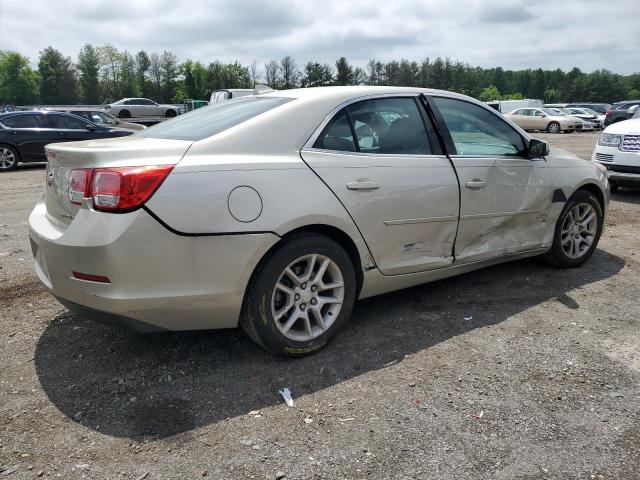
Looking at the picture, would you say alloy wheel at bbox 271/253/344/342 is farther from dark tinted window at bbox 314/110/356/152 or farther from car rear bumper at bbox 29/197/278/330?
dark tinted window at bbox 314/110/356/152

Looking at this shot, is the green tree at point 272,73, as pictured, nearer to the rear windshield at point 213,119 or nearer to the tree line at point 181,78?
the tree line at point 181,78

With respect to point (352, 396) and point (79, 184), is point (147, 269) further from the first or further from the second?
point (352, 396)

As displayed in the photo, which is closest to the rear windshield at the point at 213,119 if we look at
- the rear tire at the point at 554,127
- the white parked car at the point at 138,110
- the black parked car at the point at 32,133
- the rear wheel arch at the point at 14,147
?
the black parked car at the point at 32,133

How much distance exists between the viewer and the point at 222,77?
9638 centimetres

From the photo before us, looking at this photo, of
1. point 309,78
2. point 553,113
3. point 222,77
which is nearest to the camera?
point 553,113

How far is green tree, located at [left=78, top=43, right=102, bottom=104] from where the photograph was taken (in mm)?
89875

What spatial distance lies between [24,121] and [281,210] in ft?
43.0

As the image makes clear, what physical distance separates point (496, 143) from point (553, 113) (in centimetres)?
3215

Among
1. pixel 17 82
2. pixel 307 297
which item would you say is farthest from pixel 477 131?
pixel 17 82

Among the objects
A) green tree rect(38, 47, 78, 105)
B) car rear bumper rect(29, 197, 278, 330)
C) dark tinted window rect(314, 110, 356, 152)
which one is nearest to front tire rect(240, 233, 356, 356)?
car rear bumper rect(29, 197, 278, 330)

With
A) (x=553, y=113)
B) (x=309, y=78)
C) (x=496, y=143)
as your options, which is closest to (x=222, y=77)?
(x=309, y=78)

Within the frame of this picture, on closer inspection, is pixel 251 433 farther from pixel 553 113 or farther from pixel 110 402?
pixel 553 113

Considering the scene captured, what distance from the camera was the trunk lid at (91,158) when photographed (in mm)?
2785

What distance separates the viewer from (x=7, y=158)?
13.4 m
